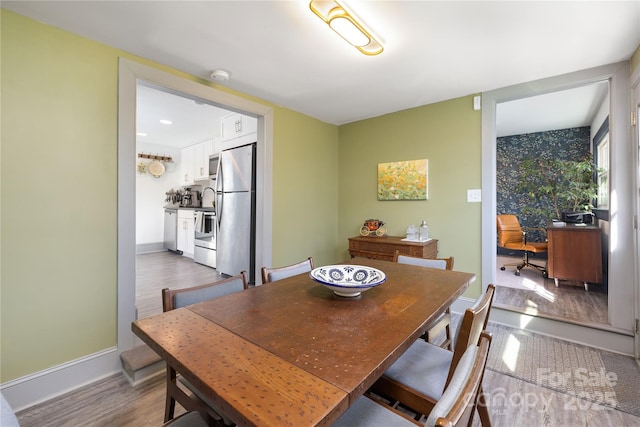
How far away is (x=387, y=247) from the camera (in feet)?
9.96

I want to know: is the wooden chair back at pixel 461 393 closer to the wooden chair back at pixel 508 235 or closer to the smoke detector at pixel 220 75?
the smoke detector at pixel 220 75

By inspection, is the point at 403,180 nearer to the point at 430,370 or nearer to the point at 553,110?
the point at 430,370

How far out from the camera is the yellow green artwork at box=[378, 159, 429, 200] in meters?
3.16

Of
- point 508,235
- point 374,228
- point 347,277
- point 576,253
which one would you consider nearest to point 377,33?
point 347,277

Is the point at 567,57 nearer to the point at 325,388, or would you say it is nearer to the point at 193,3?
the point at 193,3

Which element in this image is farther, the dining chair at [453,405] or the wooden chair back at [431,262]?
the wooden chair back at [431,262]

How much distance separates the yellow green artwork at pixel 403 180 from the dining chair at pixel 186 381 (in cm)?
236

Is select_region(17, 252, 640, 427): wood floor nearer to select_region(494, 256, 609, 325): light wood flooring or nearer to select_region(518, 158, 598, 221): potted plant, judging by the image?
select_region(494, 256, 609, 325): light wood flooring

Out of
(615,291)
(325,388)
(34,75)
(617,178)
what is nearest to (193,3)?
(34,75)

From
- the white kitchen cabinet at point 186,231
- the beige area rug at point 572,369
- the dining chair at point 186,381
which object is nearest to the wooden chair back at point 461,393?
the dining chair at point 186,381

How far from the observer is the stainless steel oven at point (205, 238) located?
15.4 feet

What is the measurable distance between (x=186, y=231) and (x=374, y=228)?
400 cm

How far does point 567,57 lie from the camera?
2.10 m

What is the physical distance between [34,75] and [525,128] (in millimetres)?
6363
